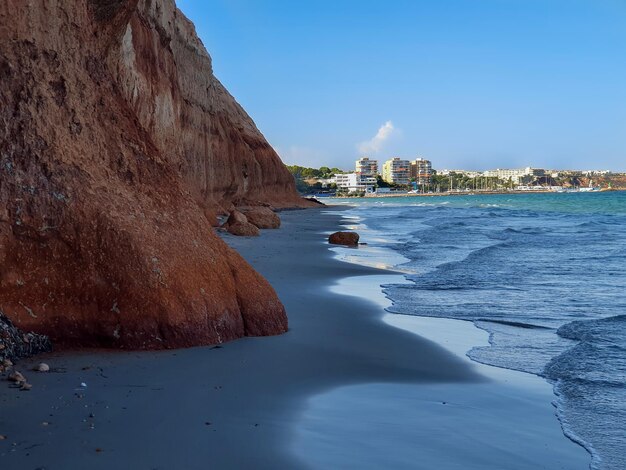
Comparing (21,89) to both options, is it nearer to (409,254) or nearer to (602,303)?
(602,303)

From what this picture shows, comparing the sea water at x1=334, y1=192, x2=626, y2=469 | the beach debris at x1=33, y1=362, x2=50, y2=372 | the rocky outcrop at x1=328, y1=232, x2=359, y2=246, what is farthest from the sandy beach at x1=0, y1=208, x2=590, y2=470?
the rocky outcrop at x1=328, y1=232, x2=359, y2=246

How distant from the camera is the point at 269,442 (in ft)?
12.8

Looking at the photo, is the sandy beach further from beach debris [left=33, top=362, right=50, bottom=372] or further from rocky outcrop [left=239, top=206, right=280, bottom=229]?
rocky outcrop [left=239, top=206, right=280, bottom=229]

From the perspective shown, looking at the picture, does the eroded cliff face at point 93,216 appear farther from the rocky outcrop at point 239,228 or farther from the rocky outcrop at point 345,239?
the rocky outcrop at point 345,239

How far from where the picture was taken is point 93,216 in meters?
5.71

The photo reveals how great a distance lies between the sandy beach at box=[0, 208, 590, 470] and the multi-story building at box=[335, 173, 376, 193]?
162741 mm

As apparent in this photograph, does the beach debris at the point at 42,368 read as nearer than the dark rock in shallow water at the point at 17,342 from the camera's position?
Yes

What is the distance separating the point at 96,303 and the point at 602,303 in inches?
304

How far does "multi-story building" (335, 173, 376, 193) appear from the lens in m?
173

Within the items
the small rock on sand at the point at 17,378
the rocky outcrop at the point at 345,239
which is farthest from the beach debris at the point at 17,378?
the rocky outcrop at the point at 345,239

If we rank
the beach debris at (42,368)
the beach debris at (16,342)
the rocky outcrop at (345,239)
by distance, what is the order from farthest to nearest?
the rocky outcrop at (345,239) < the beach debris at (16,342) < the beach debris at (42,368)

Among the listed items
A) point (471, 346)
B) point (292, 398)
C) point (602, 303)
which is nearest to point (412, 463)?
point (292, 398)

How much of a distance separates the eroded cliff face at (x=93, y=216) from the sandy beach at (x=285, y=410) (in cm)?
36

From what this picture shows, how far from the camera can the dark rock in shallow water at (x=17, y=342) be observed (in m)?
4.95
